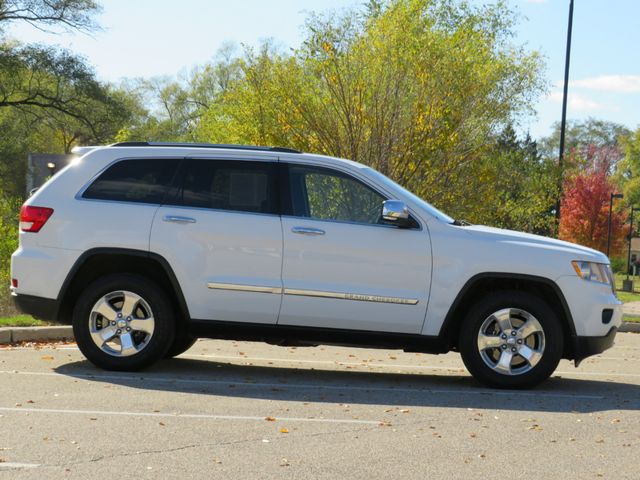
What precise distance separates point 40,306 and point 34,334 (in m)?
2.67

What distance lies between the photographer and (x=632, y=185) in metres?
74.1

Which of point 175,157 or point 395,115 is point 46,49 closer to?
point 395,115

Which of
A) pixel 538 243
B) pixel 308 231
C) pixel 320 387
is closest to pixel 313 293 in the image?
pixel 308 231

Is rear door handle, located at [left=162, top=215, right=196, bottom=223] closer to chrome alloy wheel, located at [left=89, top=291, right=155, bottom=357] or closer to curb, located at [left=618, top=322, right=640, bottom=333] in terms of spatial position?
chrome alloy wheel, located at [left=89, top=291, right=155, bottom=357]

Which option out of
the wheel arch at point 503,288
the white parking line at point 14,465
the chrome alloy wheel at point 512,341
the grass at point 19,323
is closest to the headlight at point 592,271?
the wheel arch at point 503,288

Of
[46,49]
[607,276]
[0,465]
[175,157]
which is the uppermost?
[46,49]

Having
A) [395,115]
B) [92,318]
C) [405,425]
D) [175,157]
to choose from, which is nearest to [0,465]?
[405,425]

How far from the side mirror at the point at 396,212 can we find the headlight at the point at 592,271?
1.45m

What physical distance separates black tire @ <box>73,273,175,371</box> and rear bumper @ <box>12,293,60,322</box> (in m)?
0.22

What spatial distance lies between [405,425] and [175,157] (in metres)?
3.52

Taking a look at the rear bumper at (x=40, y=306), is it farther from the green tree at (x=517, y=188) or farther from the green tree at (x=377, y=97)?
the green tree at (x=517, y=188)

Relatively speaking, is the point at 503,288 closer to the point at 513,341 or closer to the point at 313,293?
the point at 513,341

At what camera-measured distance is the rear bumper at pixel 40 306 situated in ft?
30.6

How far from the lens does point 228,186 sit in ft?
30.8
